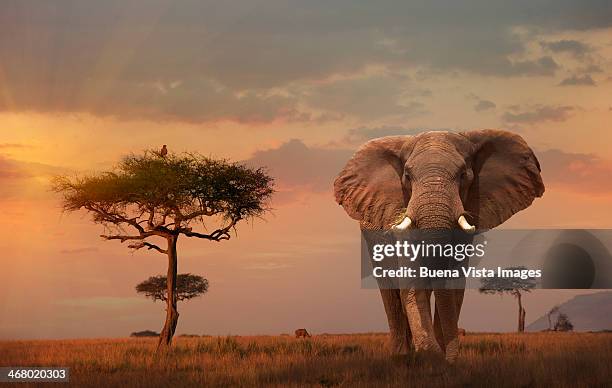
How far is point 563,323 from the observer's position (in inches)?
2758

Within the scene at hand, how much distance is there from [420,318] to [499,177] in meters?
3.53

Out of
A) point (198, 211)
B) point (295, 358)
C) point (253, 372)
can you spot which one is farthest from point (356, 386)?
point (198, 211)

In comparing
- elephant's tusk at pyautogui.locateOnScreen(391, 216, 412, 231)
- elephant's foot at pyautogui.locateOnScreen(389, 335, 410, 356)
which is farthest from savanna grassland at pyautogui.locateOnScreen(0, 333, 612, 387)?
elephant's tusk at pyautogui.locateOnScreen(391, 216, 412, 231)

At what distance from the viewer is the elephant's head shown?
15711mm

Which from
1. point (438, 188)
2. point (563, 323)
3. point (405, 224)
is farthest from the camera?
point (563, 323)

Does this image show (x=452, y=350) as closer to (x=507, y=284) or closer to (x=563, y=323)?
(x=507, y=284)

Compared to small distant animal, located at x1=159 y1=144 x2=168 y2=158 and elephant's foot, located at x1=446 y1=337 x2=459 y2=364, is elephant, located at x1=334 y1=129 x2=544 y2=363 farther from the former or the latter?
small distant animal, located at x1=159 y1=144 x2=168 y2=158

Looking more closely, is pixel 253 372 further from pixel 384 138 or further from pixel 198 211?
pixel 198 211

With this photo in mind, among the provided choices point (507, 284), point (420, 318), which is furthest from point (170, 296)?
point (507, 284)

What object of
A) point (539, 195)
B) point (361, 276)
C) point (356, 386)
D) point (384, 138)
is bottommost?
point (356, 386)

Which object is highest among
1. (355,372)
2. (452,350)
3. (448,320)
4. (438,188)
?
(438,188)

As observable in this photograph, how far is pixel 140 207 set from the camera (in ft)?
93.8

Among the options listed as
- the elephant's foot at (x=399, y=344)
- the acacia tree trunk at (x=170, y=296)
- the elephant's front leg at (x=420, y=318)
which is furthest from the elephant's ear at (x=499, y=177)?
the acacia tree trunk at (x=170, y=296)

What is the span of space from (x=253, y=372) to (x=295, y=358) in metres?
3.84
